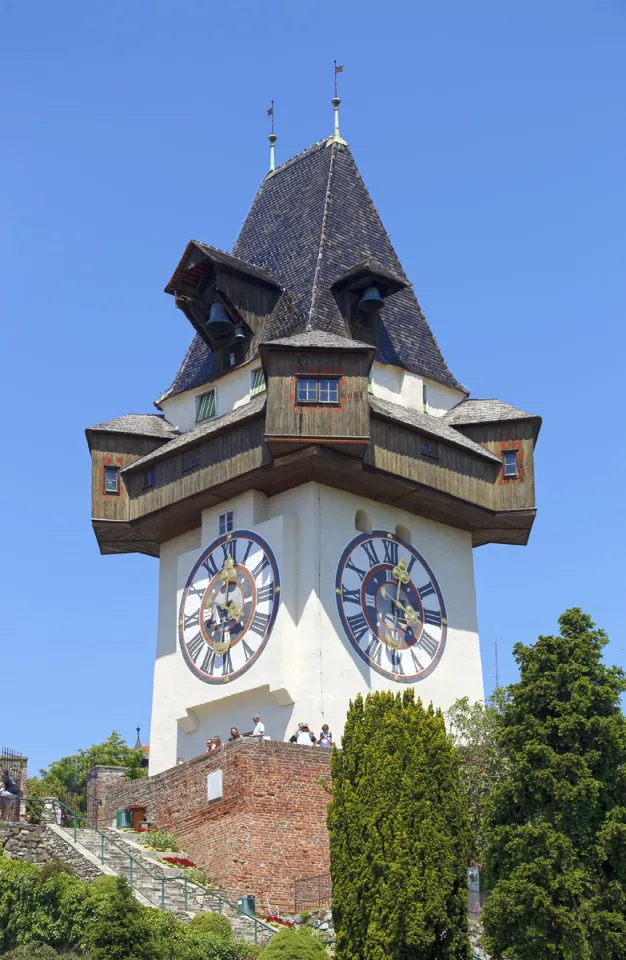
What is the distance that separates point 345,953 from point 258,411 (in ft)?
53.8

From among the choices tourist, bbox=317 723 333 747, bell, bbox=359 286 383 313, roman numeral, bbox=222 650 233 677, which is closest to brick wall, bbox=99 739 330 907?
tourist, bbox=317 723 333 747

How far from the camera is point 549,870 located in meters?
33.0

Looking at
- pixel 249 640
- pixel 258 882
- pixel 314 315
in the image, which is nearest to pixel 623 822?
pixel 258 882

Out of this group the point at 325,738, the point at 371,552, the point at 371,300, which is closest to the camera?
the point at 325,738

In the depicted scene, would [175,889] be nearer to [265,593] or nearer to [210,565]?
[265,593]

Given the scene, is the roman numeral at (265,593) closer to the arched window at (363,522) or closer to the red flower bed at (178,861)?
the arched window at (363,522)

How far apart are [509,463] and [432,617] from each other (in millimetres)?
4570

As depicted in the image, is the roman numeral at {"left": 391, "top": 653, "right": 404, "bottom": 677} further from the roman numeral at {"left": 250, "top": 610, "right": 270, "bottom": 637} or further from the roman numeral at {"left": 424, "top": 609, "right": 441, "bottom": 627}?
the roman numeral at {"left": 250, "top": 610, "right": 270, "bottom": 637}

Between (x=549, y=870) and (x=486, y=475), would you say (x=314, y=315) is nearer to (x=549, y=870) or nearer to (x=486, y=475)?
(x=486, y=475)

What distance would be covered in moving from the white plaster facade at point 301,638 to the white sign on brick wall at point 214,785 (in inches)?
118

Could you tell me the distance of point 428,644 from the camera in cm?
4744

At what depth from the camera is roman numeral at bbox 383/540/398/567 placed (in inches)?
1875

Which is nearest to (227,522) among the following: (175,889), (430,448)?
(430,448)

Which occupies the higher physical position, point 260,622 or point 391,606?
point 391,606
